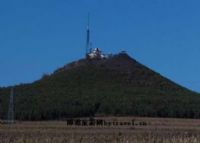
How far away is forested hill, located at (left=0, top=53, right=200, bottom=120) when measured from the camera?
473ft

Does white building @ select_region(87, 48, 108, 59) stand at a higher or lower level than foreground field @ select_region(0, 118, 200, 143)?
higher

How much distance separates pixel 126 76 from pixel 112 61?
1514 centimetres

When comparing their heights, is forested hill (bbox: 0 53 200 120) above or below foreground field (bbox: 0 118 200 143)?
above

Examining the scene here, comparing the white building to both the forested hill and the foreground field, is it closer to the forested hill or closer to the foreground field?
the forested hill

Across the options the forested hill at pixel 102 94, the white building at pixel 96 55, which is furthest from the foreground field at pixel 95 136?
the white building at pixel 96 55

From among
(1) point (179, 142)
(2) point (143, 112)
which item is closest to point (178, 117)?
(2) point (143, 112)

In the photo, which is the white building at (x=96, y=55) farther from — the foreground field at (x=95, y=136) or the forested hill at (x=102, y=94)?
the foreground field at (x=95, y=136)

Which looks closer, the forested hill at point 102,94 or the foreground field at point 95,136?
the foreground field at point 95,136

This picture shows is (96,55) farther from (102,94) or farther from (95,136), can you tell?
(95,136)

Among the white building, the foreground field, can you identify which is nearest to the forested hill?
the white building

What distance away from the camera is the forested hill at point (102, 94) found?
144125mm

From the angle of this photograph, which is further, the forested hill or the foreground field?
the forested hill

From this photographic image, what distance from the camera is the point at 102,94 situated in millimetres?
163500

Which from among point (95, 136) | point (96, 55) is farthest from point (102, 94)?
point (95, 136)
